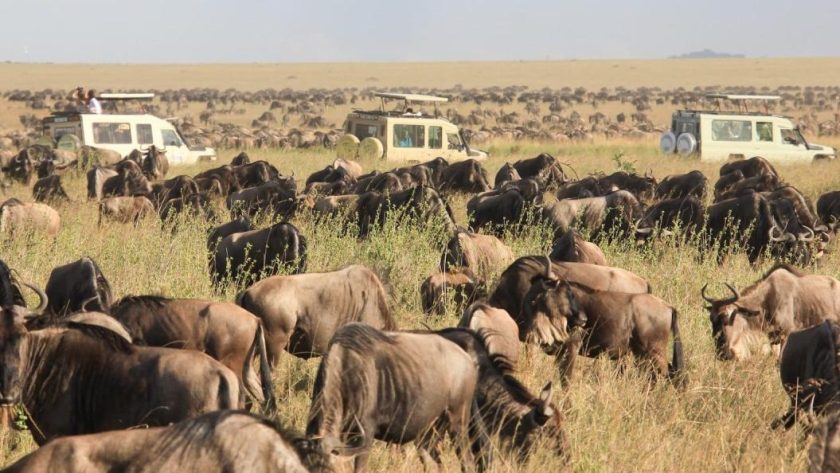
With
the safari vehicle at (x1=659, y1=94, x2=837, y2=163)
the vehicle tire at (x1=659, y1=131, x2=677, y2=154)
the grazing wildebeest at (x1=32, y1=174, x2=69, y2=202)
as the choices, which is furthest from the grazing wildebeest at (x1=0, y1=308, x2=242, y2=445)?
the vehicle tire at (x1=659, y1=131, x2=677, y2=154)

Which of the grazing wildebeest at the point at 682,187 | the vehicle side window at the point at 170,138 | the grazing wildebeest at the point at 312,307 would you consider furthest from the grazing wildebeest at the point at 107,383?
the vehicle side window at the point at 170,138

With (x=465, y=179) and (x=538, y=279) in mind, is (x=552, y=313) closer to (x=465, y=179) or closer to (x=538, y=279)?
(x=538, y=279)

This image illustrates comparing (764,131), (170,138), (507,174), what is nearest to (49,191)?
(507,174)

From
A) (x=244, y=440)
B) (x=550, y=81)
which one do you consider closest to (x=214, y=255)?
(x=244, y=440)

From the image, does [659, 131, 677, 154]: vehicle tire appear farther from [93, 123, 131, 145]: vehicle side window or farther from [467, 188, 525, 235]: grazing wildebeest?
[467, 188, 525, 235]: grazing wildebeest

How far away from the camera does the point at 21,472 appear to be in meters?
4.29

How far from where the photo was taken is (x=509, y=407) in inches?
248

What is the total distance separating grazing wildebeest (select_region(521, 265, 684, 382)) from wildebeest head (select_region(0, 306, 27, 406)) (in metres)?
3.64

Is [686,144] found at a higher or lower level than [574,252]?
lower

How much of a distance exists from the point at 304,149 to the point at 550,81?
7258cm

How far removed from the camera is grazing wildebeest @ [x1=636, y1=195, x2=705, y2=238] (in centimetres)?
1427

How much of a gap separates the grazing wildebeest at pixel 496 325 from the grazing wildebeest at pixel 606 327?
30cm

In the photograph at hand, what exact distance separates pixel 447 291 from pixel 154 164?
1353cm

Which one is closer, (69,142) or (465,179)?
(465,179)
